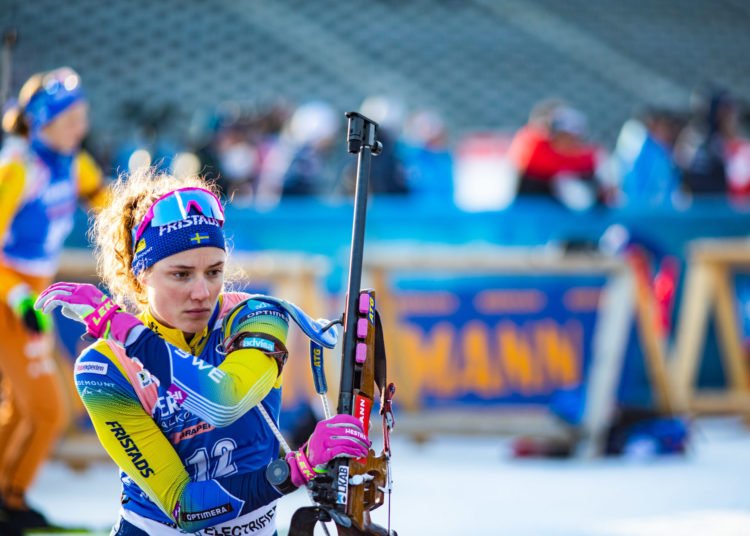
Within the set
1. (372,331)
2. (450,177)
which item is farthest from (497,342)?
(372,331)

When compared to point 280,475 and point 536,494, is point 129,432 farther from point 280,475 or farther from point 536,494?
point 536,494

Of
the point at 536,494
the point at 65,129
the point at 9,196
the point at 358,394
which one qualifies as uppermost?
the point at 65,129

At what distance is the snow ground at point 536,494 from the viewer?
5.92m

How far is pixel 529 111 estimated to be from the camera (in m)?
20.2

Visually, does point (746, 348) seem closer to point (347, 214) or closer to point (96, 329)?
point (347, 214)

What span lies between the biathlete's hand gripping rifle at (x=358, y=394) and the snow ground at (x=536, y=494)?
2.62 metres

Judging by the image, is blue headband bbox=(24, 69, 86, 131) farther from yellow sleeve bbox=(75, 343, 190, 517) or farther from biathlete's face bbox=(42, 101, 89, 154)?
yellow sleeve bbox=(75, 343, 190, 517)

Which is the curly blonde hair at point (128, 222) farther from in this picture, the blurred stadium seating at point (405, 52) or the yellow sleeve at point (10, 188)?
the blurred stadium seating at point (405, 52)

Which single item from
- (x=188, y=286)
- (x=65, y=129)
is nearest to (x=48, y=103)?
(x=65, y=129)

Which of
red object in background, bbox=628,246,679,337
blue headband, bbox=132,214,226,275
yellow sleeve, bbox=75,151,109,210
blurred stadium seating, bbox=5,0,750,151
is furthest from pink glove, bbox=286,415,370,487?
blurred stadium seating, bbox=5,0,750,151

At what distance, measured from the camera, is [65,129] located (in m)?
6.07

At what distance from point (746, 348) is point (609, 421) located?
212 centimetres

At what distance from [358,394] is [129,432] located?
62 cm

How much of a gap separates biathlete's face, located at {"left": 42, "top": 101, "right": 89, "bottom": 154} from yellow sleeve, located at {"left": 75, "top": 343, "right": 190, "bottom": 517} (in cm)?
337
